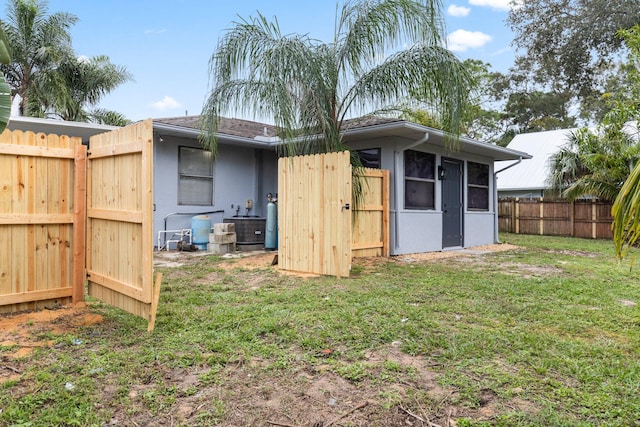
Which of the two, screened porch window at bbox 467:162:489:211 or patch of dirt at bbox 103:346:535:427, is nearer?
patch of dirt at bbox 103:346:535:427

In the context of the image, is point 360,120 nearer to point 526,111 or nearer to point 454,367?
point 454,367

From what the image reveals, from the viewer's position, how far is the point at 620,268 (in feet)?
22.6

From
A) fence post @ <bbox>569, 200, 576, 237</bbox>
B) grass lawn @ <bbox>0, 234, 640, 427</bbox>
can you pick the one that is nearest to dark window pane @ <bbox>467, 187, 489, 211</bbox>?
fence post @ <bbox>569, 200, 576, 237</bbox>

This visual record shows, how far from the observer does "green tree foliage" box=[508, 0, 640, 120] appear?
57.0 ft

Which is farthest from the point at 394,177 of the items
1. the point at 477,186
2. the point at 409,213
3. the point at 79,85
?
the point at 79,85

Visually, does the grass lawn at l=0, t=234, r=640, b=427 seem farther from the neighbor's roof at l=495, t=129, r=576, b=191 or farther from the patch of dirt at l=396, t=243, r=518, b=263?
the neighbor's roof at l=495, t=129, r=576, b=191

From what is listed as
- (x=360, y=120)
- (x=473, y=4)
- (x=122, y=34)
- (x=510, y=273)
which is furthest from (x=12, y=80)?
(x=473, y=4)

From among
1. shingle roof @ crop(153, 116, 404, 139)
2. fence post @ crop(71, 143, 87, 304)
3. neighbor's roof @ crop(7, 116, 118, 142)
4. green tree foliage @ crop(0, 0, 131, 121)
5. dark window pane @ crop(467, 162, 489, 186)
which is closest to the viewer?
fence post @ crop(71, 143, 87, 304)

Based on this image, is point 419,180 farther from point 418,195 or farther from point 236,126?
point 236,126

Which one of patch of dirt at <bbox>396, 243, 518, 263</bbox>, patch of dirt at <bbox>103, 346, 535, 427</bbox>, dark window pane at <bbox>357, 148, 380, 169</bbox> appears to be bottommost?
patch of dirt at <bbox>103, 346, 535, 427</bbox>

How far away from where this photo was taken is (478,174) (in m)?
10.7

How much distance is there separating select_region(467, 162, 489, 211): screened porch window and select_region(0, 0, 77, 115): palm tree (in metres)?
13.4

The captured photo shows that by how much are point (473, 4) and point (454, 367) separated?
1863 centimetres

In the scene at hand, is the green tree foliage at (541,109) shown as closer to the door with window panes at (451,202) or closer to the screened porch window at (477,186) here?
the screened porch window at (477,186)
